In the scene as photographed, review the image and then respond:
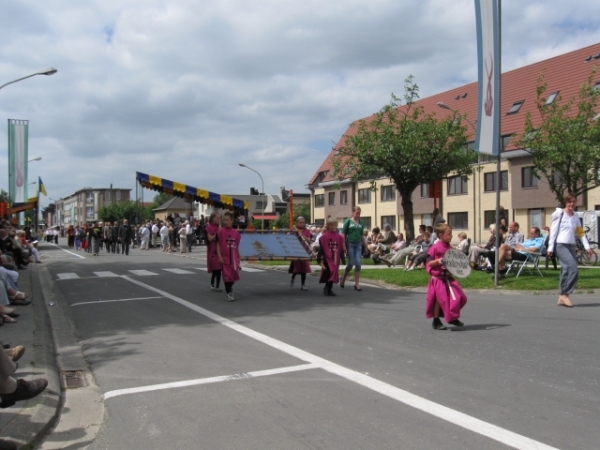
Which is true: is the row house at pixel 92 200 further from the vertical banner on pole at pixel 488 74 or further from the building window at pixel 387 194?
the vertical banner on pole at pixel 488 74

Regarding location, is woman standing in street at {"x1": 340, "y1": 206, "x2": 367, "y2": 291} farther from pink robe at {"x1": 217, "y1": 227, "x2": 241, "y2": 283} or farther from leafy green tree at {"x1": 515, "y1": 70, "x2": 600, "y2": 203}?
leafy green tree at {"x1": 515, "y1": 70, "x2": 600, "y2": 203}

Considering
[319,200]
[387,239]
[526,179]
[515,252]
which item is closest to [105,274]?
[387,239]

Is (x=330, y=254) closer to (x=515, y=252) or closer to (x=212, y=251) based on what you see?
(x=212, y=251)

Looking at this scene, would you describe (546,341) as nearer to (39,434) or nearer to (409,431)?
(409,431)

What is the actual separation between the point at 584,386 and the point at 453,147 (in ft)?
74.1

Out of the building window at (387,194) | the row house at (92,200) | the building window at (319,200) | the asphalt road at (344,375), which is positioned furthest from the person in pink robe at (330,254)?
the row house at (92,200)

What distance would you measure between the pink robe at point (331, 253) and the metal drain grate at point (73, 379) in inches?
266

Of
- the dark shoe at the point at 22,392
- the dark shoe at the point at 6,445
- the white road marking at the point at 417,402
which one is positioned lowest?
the dark shoe at the point at 6,445

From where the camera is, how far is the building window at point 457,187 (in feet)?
165

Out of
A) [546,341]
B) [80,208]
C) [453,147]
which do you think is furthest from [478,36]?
[80,208]

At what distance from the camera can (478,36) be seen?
1423 cm

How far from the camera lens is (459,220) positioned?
5097cm

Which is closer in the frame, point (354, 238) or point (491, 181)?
point (354, 238)

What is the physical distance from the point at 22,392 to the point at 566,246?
8715 millimetres
